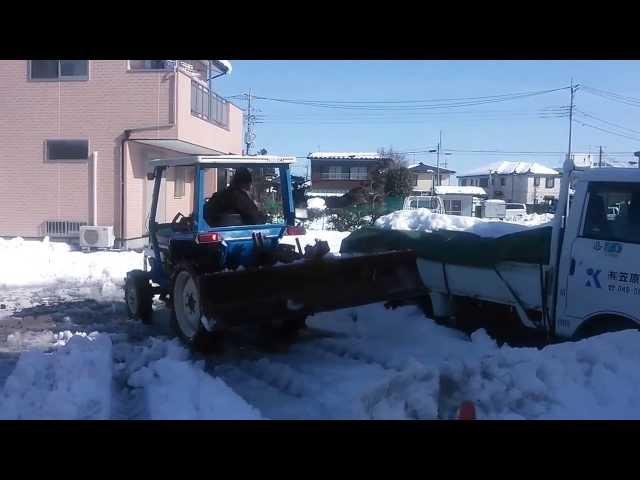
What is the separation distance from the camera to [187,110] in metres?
17.8

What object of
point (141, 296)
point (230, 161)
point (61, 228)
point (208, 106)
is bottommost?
point (141, 296)

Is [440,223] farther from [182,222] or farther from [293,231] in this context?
[182,222]

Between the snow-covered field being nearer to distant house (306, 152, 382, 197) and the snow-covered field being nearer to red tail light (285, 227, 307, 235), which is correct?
red tail light (285, 227, 307, 235)

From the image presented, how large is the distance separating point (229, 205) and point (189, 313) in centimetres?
144

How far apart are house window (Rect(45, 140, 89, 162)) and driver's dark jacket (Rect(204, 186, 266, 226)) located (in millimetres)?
11160

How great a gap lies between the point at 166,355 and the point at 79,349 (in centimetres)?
85

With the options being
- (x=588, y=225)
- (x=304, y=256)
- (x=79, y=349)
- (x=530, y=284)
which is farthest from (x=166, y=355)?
(x=588, y=225)

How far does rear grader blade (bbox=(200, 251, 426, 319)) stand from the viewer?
265 inches

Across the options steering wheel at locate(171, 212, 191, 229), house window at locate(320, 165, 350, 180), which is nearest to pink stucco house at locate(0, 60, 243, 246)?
steering wheel at locate(171, 212, 191, 229)

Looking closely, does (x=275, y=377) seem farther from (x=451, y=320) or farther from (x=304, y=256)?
(x=451, y=320)

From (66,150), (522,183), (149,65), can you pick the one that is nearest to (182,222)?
(149,65)

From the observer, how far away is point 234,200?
8008 mm

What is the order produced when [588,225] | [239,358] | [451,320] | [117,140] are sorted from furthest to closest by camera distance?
[117,140]
[451,320]
[239,358]
[588,225]

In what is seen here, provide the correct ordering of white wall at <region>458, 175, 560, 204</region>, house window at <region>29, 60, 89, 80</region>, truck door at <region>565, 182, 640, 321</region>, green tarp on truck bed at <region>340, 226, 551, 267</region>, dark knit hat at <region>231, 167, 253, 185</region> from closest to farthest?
truck door at <region>565, 182, 640, 321</region>
green tarp on truck bed at <region>340, 226, 551, 267</region>
dark knit hat at <region>231, 167, 253, 185</region>
house window at <region>29, 60, 89, 80</region>
white wall at <region>458, 175, 560, 204</region>
